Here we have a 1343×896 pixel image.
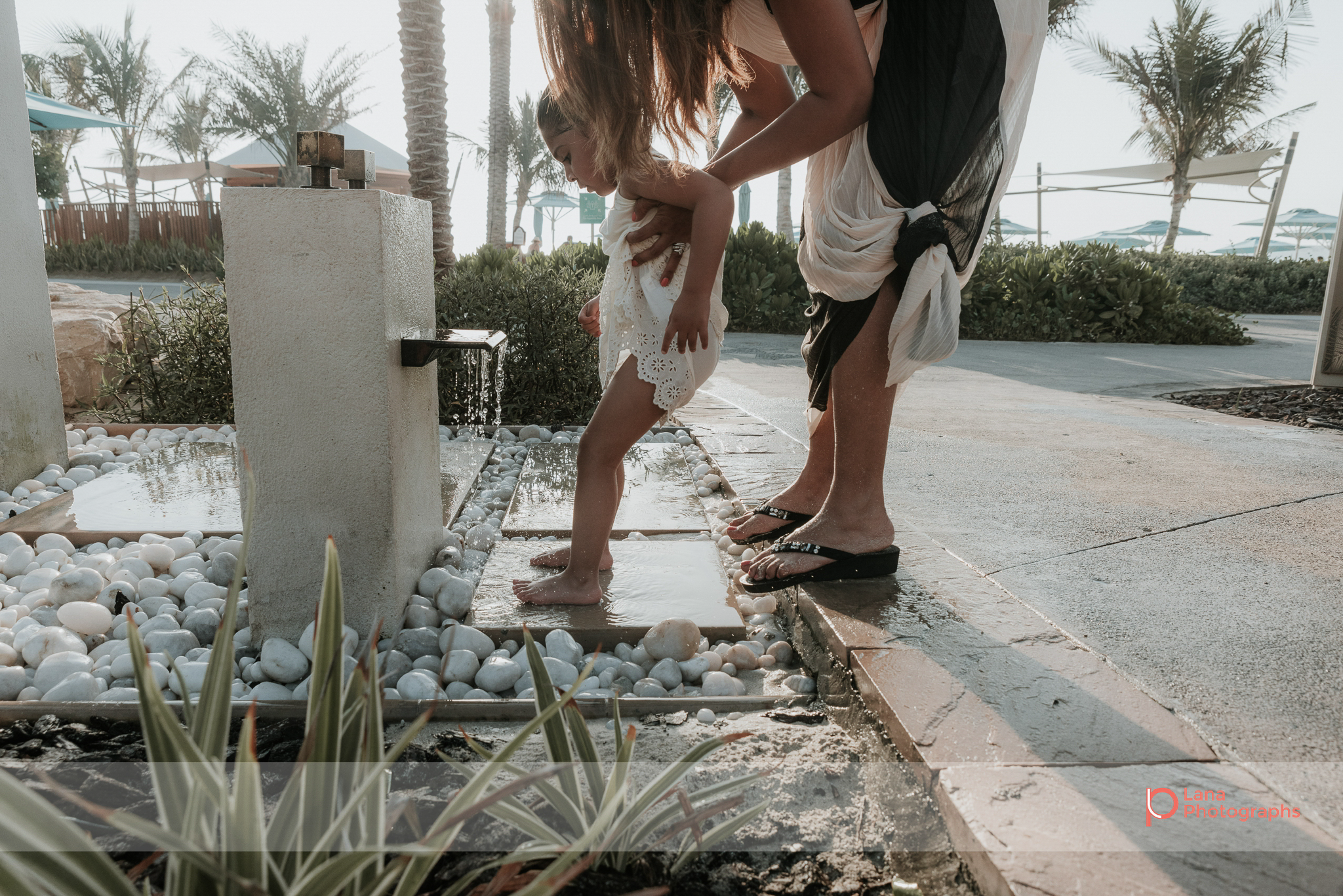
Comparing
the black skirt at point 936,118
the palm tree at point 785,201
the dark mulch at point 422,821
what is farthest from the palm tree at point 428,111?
the palm tree at point 785,201

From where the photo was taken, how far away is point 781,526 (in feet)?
7.66

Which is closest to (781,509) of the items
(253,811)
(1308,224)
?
(253,811)

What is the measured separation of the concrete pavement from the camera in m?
1.45

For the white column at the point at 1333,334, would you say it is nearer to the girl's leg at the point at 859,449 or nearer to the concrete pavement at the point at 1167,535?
the concrete pavement at the point at 1167,535

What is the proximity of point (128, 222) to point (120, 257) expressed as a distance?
10.3 feet

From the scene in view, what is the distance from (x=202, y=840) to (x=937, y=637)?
1.35 metres

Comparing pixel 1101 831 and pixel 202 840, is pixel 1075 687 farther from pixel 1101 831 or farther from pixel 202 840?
pixel 202 840

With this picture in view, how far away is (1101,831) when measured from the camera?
1.07 meters

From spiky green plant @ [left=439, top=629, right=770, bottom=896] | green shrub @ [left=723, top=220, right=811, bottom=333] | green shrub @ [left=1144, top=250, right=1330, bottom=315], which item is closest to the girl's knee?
spiky green plant @ [left=439, top=629, right=770, bottom=896]

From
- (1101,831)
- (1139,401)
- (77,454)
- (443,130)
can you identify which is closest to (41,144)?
(443,130)

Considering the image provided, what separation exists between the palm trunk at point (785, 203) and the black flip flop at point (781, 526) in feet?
53.2

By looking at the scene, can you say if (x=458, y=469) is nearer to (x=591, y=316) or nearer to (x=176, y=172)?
(x=591, y=316)

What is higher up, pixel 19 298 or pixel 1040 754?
pixel 19 298

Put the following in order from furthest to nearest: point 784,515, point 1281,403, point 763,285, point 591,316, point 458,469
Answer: point 763,285 → point 1281,403 → point 458,469 → point 784,515 → point 591,316
